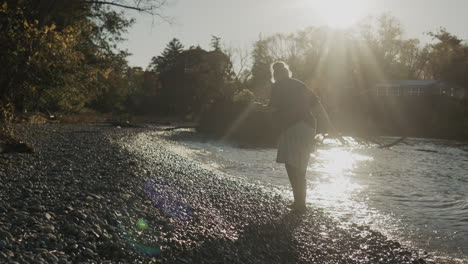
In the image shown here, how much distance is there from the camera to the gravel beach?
432cm

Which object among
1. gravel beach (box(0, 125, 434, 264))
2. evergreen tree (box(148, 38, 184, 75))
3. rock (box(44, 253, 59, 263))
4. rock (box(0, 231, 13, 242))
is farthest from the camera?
evergreen tree (box(148, 38, 184, 75))

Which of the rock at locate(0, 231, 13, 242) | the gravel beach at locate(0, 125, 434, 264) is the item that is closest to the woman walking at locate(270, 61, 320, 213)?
the gravel beach at locate(0, 125, 434, 264)

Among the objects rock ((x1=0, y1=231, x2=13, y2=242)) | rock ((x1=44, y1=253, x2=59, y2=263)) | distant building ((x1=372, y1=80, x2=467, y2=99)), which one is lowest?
rock ((x1=44, y1=253, x2=59, y2=263))

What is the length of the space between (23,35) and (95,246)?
13710 millimetres

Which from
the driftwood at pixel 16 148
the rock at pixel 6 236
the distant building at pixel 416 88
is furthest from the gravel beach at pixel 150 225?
the distant building at pixel 416 88

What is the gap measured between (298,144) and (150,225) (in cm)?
352

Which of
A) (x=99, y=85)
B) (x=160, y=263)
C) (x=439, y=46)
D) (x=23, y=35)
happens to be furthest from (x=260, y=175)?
(x=439, y=46)

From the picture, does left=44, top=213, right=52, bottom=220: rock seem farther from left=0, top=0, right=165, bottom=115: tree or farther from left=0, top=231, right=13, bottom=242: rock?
left=0, top=0, right=165, bottom=115: tree

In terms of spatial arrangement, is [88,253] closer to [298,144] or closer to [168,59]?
[298,144]

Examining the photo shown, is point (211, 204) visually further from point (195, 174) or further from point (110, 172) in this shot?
point (195, 174)

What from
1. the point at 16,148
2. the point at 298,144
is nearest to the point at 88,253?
the point at 298,144

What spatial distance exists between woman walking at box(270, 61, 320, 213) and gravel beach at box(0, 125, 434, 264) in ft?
3.46

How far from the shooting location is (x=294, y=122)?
302 inches

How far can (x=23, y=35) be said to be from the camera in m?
15.0
